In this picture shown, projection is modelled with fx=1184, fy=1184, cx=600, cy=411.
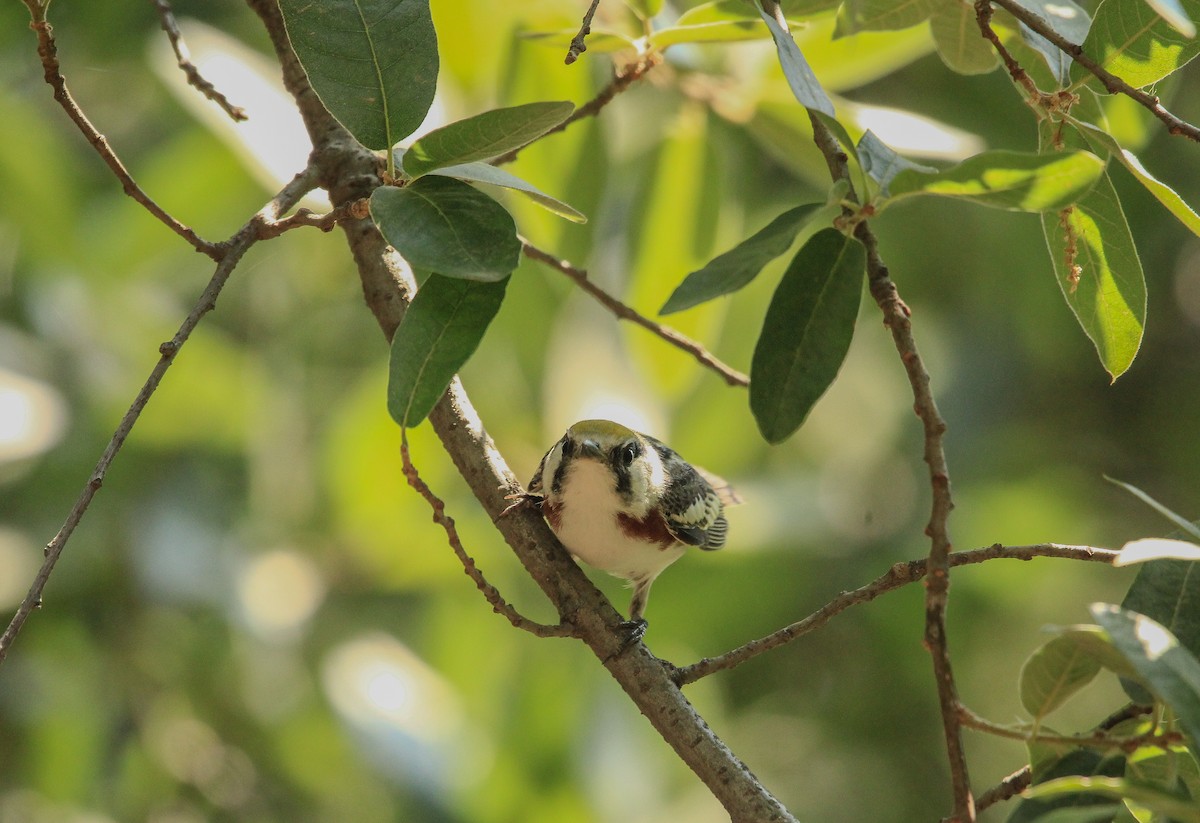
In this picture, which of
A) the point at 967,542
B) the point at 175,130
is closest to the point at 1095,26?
the point at 967,542

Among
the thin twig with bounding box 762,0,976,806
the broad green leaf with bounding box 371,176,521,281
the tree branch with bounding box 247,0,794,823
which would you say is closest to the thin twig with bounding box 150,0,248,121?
the tree branch with bounding box 247,0,794,823

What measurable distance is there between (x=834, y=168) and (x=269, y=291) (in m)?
3.92

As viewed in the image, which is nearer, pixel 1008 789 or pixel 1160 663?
pixel 1160 663

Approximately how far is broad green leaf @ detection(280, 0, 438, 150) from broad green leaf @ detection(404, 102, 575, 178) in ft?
0.15

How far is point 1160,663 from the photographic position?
1143 mm

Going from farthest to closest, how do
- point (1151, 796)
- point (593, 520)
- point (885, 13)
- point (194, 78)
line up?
point (593, 520)
point (194, 78)
point (885, 13)
point (1151, 796)

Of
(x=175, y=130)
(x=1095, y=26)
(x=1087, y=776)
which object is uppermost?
(x=175, y=130)

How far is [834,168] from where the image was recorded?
57.3 inches

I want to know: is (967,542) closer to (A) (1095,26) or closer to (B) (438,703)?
(B) (438,703)

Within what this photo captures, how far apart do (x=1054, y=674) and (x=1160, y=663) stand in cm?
23

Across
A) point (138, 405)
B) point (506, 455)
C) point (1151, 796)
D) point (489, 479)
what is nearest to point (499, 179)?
point (138, 405)

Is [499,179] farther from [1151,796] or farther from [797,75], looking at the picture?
[1151,796]

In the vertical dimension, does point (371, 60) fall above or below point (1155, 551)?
above

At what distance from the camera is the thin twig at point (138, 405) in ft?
4.00
